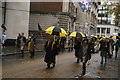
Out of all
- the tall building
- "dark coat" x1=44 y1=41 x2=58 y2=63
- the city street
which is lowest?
the city street

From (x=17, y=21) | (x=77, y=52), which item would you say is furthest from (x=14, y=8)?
(x=77, y=52)

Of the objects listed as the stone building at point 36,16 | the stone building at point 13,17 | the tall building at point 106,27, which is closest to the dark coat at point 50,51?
the stone building at point 13,17

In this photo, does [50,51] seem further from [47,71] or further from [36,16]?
[36,16]

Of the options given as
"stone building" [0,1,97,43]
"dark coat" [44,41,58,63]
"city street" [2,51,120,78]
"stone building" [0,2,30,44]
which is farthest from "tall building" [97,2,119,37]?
"dark coat" [44,41,58,63]

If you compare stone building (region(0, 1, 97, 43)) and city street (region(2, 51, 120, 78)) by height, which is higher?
stone building (region(0, 1, 97, 43))

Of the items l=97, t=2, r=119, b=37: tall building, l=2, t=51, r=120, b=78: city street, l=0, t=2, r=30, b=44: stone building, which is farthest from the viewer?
l=97, t=2, r=119, b=37: tall building

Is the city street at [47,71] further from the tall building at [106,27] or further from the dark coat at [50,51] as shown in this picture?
the tall building at [106,27]

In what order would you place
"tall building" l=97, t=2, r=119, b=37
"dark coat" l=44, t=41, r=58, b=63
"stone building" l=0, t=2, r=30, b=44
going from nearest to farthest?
"dark coat" l=44, t=41, r=58, b=63, "stone building" l=0, t=2, r=30, b=44, "tall building" l=97, t=2, r=119, b=37

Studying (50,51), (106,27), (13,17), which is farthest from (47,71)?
(106,27)

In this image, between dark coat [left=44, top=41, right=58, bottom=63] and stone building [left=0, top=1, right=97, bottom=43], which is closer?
dark coat [left=44, top=41, right=58, bottom=63]

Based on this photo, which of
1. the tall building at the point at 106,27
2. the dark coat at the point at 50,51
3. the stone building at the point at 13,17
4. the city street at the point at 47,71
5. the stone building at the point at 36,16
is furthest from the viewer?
the tall building at the point at 106,27

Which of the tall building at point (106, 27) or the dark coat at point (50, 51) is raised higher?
the tall building at point (106, 27)

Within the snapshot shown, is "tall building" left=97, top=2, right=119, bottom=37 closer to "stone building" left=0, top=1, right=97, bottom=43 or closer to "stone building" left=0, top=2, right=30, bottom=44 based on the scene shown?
"stone building" left=0, top=1, right=97, bottom=43

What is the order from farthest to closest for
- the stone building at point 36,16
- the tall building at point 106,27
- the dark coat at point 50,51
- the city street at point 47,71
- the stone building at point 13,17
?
the tall building at point 106,27
the stone building at point 36,16
the stone building at point 13,17
the dark coat at point 50,51
the city street at point 47,71
